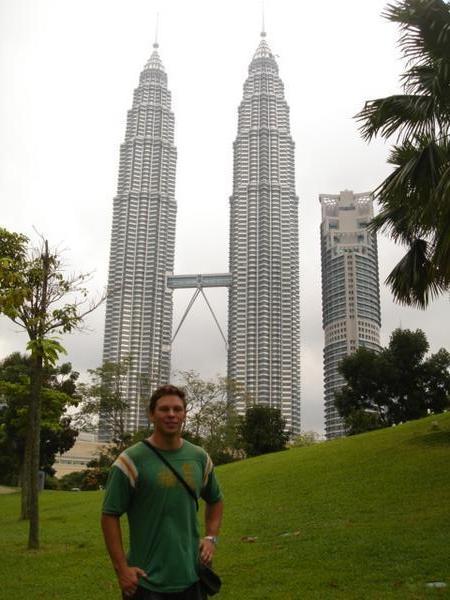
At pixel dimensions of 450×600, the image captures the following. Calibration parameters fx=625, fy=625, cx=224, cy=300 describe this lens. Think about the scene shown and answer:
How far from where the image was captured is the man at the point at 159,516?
316 cm

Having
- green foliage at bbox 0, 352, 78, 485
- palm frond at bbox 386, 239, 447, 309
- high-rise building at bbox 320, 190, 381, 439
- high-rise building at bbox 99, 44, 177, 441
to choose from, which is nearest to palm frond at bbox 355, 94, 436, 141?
palm frond at bbox 386, 239, 447, 309

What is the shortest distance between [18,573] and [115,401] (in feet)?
108

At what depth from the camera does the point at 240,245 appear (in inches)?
3039

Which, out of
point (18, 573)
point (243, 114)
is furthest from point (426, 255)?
point (243, 114)

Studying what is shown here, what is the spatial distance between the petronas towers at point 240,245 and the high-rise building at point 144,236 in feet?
0.43

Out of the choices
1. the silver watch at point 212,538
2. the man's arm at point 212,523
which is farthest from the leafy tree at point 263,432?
the silver watch at point 212,538

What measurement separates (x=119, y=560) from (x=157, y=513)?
29 cm

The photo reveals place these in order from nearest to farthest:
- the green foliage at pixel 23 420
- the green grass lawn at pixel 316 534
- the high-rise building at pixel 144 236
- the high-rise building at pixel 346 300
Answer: the green grass lawn at pixel 316 534 → the green foliage at pixel 23 420 → the high-rise building at pixel 346 300 → the high-rise building at pixel 144 236

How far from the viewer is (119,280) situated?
240 feet

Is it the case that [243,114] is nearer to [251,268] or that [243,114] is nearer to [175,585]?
[251,268]

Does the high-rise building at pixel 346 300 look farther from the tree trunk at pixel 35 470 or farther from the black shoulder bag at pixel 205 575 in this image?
the black shoulder bag at pixel 205 575

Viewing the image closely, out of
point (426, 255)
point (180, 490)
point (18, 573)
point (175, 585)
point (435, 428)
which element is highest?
point (426, 255)

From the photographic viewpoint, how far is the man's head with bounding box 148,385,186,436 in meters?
3.42

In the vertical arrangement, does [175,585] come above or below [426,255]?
below
